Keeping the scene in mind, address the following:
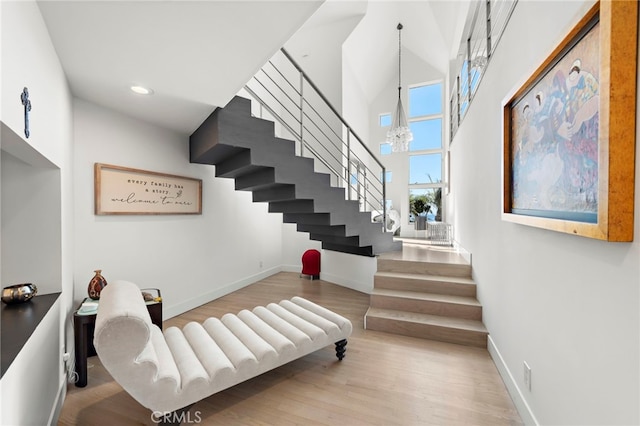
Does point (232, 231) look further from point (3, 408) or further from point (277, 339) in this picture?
point (3, 408)

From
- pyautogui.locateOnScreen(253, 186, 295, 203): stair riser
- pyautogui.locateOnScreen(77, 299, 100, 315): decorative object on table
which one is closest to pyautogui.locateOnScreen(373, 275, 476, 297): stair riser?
pyautogui.locateOnScreen(253, 186, 295, 203): stair riser

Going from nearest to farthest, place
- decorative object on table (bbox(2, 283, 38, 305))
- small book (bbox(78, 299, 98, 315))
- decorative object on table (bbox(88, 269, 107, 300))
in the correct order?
decorative object on table (bbox(2, 283, 38, 305)), small book (bbox(78, 299, 98, 315)), decorative object on table (bbox(88, 269, 107, 300))

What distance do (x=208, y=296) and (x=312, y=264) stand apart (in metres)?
2.01

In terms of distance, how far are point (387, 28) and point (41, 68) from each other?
6.27m

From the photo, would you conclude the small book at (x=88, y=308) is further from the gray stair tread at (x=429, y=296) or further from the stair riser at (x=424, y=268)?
the stair riser at (x=424, y=268)

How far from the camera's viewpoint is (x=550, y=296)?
4.85 feet

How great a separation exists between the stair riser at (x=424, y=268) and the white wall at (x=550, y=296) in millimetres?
608

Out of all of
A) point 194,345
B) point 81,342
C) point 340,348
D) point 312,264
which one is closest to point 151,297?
point 81,342

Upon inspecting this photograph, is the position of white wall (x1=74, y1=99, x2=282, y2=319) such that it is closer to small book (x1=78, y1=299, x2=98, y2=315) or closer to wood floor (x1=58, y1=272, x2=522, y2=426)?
small book (x1=78, y1=299, x2=98, y2=315)

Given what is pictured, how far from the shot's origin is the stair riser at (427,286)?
128 inches

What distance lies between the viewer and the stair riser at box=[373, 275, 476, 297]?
3.26 metres

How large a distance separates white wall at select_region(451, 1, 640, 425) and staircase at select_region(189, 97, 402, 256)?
5.38 ft

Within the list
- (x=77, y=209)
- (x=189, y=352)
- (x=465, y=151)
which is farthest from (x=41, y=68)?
(x=465, y=151)

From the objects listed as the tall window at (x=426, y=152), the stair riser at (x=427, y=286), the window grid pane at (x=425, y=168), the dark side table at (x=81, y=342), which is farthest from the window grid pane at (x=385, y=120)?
the dark side table at (x=81, y=342)
